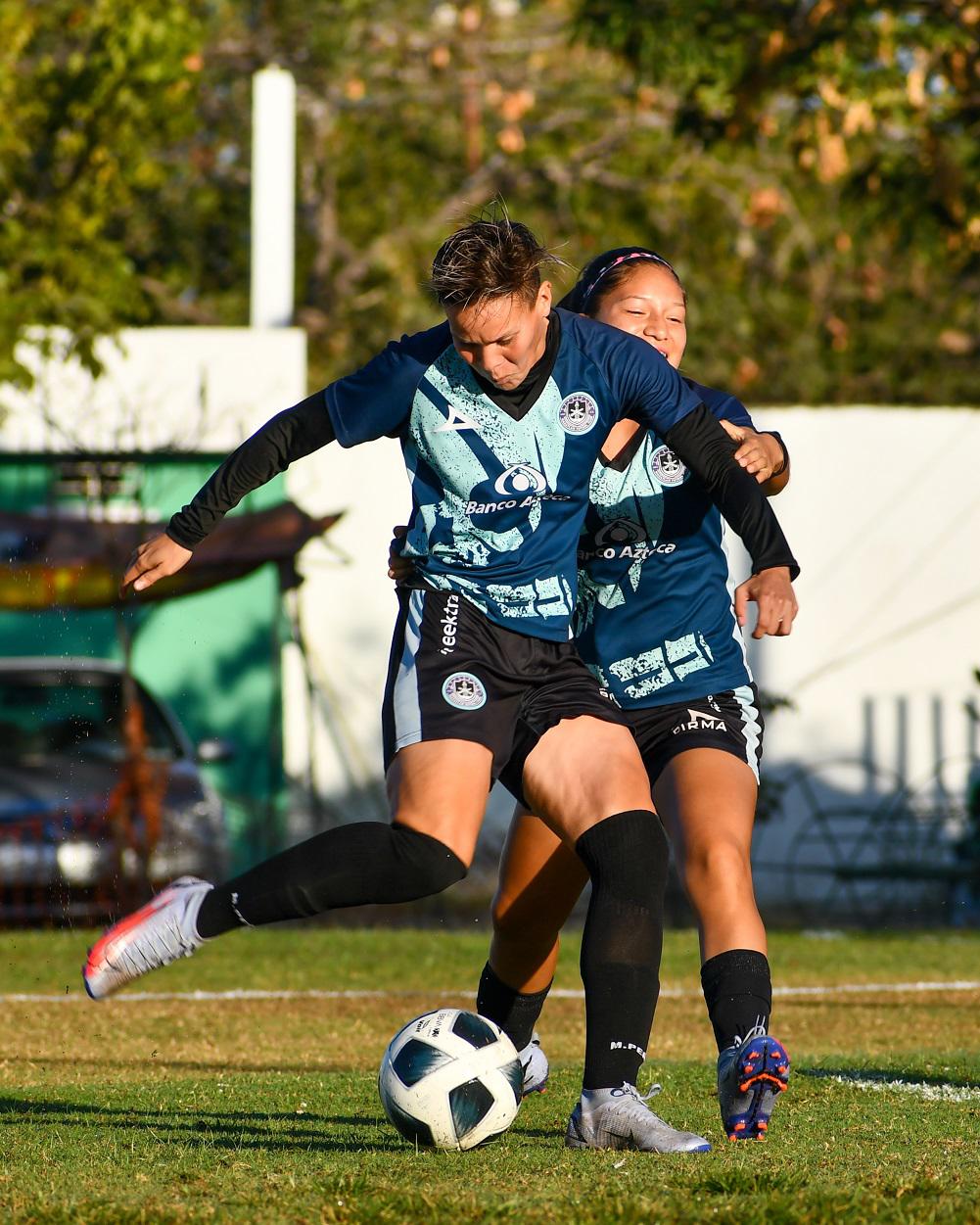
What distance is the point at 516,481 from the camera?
4.31 metres

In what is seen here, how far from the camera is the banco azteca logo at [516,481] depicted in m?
4.30

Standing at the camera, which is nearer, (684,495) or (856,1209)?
(856,1209)

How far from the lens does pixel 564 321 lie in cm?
445

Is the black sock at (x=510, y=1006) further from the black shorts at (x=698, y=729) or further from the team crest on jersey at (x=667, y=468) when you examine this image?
the team crest on jersey at (x=667, y=468)

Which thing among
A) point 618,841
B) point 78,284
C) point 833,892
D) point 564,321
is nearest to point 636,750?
point 618,841

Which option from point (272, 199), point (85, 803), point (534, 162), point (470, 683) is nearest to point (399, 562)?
point (470, 683)

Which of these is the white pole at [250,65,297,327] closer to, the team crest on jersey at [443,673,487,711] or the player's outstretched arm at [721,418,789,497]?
the player's outstretched arm at [721,418,789,497]

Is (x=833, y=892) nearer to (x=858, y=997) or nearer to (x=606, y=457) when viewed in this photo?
(x=858, y=997)

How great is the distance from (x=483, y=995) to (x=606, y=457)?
4.94 ft

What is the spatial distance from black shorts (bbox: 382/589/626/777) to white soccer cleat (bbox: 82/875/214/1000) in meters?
0.60

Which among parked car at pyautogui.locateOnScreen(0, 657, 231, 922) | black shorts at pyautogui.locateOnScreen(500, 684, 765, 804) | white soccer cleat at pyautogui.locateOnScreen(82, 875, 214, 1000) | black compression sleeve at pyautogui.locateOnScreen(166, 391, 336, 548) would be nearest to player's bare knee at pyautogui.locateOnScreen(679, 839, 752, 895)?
black shorts at pyautogui.locateOnScreen(500, 684, 765, 804)

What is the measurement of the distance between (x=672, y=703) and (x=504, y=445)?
2.67 ft

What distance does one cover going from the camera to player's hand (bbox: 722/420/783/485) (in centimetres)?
443

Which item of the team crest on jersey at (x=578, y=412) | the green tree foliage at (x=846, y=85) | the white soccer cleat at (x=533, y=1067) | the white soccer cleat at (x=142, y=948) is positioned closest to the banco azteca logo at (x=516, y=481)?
the team crest on jersey at (x=578, y=412)
